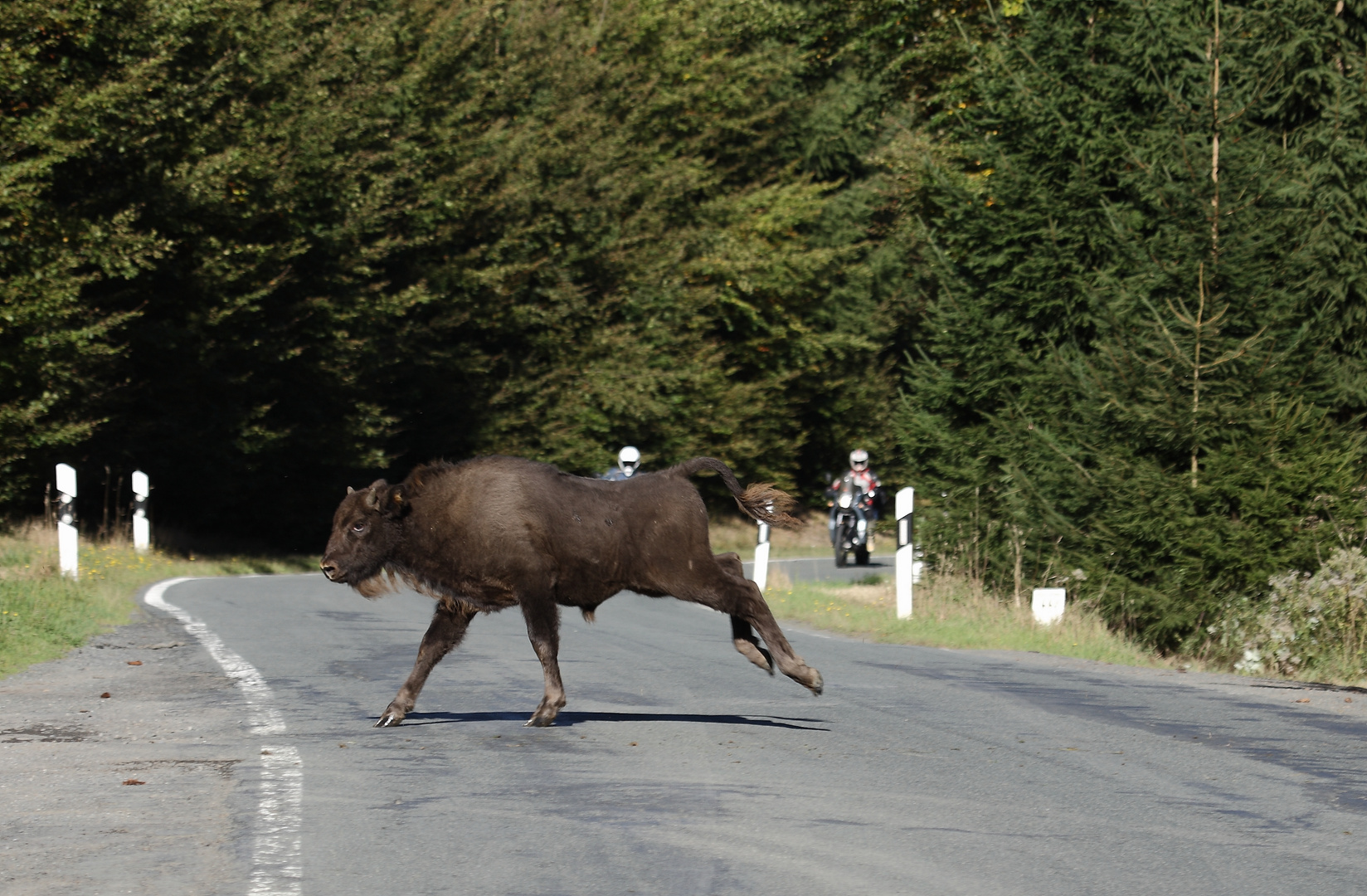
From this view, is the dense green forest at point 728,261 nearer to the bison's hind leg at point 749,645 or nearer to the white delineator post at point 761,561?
the white delineator post at point 761,561

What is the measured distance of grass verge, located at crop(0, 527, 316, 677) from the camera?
12867mm

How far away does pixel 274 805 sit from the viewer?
673 centimetres

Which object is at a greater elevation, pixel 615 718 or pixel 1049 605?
pixel 1049 605

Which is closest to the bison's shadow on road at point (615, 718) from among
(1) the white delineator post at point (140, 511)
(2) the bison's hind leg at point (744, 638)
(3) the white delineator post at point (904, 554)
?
(2) the bison's hind leg at point (744, 638)

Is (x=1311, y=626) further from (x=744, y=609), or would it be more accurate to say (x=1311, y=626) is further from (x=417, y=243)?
(x=417, y=243)

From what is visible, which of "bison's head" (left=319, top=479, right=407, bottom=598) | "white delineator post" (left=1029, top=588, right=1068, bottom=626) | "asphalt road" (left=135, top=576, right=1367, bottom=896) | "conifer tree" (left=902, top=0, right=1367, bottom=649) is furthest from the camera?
"white delineator post" (left=1029, top=588, right=1068, bottom=626)

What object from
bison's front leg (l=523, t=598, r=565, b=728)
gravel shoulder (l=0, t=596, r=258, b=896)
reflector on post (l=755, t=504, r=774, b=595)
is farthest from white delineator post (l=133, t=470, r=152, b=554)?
bison's front leg (l=523, t=598, r=565, b=728)

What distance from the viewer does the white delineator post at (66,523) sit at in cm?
1902

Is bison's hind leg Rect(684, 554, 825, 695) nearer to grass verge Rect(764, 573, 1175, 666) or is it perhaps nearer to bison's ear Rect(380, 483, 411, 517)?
bison's ear Rect(380, 483, 411, 517)

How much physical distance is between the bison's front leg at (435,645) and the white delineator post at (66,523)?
36.3 ft

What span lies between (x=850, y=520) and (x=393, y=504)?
73.6ft

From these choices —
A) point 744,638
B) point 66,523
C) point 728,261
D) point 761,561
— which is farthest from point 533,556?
point 728,261

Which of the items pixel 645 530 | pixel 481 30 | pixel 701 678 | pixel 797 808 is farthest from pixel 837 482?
pixel 797 808

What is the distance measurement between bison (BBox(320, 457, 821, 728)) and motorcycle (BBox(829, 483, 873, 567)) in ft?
71.3
